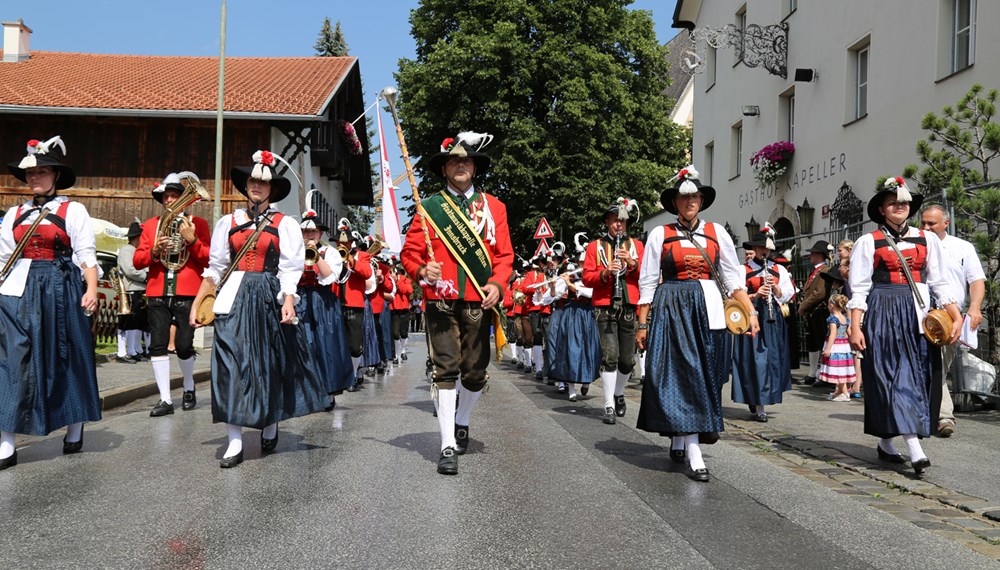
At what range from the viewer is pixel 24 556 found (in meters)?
3.88

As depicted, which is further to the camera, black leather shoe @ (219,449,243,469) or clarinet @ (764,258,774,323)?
clarinet @ (764,258,774,323)

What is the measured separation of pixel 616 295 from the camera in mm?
9492

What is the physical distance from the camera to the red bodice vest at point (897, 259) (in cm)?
659

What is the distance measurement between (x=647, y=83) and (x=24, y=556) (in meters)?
32.3

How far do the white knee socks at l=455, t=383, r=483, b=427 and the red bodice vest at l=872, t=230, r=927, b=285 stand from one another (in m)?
3.01

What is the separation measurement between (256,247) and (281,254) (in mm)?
183

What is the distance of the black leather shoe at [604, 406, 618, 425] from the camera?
28.6 ft

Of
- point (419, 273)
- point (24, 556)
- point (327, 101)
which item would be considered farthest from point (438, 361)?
point (327, 101)

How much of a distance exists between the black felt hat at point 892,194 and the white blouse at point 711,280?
117cm

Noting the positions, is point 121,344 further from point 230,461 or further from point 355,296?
point 230,461

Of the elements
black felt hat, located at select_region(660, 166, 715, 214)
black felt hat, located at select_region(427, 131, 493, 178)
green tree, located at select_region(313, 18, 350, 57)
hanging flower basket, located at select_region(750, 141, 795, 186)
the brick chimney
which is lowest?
black felt hat, located at select_region(660, 166, 715, 214)

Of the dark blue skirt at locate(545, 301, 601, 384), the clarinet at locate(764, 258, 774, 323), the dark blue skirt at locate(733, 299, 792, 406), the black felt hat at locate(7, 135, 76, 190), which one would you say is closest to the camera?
the black felt hat at locate(7, 135, 76, 190)

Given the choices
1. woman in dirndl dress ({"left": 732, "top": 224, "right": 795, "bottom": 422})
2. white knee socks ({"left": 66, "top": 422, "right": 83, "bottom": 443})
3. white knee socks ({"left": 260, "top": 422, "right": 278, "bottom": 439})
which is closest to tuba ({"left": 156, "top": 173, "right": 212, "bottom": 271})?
white knee socks ({"left": 66, "top": 422, "right": 83, "bottom": 443})

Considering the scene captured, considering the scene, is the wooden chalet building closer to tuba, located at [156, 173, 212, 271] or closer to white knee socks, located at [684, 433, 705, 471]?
tuba, located at [156, 173, 212, 271]
